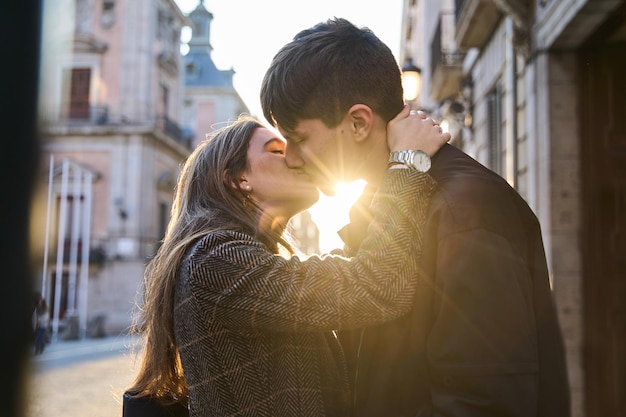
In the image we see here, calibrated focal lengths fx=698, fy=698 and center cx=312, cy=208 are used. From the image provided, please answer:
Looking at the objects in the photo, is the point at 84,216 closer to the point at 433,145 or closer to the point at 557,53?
the point at 557,53

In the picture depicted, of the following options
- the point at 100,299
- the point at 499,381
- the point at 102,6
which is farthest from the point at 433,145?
the point at 102,6

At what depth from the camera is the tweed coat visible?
1918mm

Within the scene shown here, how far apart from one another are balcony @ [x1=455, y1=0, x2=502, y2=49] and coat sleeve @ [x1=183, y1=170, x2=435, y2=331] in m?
7.42

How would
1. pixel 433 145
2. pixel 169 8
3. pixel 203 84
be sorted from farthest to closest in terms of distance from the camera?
1. pixel 203 84
2. pixel 169 8
3. pixel 433 145

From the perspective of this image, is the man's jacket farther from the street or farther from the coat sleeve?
the street

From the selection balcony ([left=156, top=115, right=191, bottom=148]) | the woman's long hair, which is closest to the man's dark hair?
the woman's long hair

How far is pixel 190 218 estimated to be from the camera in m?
2.42

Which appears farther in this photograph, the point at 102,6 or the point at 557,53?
the point at 102,6

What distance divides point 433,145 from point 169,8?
129 feet

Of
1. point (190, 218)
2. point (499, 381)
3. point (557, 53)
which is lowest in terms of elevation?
point (499, 381)

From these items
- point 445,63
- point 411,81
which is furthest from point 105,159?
point 411,81

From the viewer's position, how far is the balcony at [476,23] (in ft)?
29.1

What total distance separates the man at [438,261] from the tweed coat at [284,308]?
72 mm

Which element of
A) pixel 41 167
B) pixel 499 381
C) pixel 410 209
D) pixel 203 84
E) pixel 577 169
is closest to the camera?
pixel 499 381
